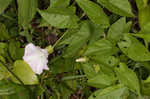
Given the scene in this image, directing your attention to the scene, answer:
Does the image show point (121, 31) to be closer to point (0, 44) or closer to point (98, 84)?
point (98, 84)

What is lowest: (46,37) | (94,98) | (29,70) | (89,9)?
(94,98)

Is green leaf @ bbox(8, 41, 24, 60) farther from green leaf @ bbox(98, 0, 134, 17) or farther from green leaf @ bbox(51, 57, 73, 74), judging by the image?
green leaf @ bbox(98, 0, 134, 17)

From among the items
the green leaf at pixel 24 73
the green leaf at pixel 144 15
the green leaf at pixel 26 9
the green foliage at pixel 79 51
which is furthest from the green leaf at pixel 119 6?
the green leaf at pixel 24 73

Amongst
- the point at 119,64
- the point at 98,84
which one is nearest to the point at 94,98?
the point at 98,84

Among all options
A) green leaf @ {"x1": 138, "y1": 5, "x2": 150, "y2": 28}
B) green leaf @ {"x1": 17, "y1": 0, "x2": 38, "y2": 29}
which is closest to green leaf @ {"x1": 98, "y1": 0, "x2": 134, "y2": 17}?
green leaf @ {"x1": 138, "y1": 5, "x2": 150, "y2": 28}

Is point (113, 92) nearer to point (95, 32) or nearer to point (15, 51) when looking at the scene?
point (95, 32)

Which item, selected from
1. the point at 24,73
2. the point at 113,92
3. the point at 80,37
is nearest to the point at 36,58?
the point at 24,73

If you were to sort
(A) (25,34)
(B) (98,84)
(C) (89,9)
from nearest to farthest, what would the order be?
A: (C) (89,9) < (B) (98,84) < (A) (25,34)
